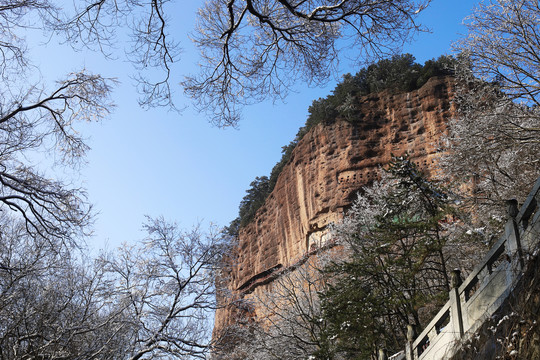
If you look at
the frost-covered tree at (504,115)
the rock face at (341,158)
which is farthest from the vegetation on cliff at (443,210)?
the rock face at (341,158)

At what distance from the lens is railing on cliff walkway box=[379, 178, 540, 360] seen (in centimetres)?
733

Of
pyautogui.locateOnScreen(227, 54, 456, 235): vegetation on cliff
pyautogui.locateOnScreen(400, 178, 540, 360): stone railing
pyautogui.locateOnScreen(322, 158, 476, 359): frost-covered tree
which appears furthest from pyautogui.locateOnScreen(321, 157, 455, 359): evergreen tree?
pyautogui.locateOnScreen(227, 54, 456, 235): vegetation on cliff

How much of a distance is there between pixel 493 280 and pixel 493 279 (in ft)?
0.05

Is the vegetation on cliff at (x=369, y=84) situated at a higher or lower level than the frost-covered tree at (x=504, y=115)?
higher

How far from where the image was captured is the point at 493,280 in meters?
7.85

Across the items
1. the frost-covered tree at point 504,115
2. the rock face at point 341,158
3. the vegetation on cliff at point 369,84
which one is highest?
the vegetation on cliff at point 369,84

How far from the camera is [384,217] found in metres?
15.5

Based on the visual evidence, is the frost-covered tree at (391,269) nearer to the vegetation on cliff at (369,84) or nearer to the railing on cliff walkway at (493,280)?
the railing on cliff walkway at (493,280)

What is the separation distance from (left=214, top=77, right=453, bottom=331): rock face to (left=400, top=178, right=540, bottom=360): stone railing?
29.4m

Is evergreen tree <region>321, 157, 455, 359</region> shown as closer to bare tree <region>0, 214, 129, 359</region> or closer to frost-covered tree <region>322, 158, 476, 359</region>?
frost-covered tree <region>322, 158, 476, 359</region>

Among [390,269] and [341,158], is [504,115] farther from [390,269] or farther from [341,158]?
[341,158]

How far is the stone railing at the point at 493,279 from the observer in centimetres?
734

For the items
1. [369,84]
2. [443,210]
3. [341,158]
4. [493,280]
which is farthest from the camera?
[369,84]

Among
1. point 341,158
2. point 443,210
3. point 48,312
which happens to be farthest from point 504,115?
point 341,158
